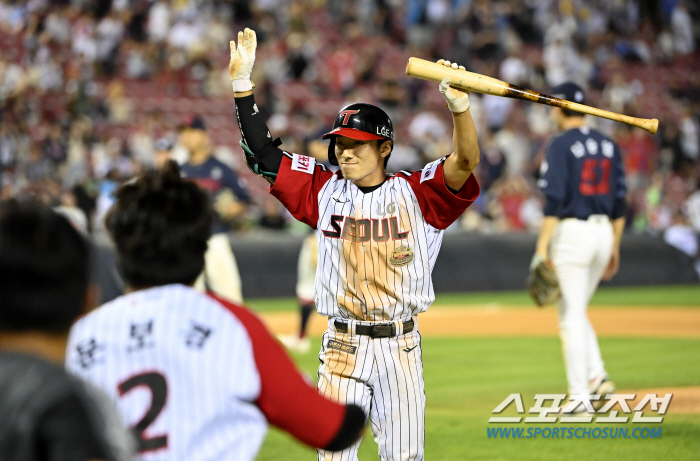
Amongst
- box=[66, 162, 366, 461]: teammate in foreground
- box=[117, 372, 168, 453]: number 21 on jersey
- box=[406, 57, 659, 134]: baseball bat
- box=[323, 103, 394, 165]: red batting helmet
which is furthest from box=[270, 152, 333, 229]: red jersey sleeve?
box=[117, 372, 168, 453]: number 21 on jersey

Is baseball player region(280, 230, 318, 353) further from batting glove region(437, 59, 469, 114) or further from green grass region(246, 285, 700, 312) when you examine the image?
batting glove region(437, 59, 469, 114)

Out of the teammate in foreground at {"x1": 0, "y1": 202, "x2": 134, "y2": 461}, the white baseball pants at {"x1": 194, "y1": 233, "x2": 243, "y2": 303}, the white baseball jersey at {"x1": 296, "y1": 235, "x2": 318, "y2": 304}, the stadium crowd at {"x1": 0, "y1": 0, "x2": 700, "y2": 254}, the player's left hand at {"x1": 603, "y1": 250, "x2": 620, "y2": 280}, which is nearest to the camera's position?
the teammate in foreground at {"x1": 0, "y1": 202, "x2": 134, "y2": 461}

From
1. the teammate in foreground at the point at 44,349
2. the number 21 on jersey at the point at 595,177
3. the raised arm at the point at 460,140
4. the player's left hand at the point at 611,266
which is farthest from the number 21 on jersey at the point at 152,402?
the player's left hand at the point at 611,266

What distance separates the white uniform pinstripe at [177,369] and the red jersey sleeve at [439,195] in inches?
81.6

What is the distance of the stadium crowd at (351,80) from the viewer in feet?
64.5

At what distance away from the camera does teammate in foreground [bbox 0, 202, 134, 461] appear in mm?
1801

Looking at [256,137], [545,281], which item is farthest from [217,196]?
[256,137]

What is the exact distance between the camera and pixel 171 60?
22656 millimetres

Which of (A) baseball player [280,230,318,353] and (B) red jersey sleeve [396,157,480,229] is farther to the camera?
(A) baseball player [280,230,318,353]

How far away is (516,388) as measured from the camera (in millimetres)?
8422

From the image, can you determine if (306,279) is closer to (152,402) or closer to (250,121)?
(250,121)

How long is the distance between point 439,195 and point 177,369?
228 cm

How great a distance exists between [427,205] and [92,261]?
2.51m

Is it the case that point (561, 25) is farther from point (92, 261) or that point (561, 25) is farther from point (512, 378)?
point (92, 261)
